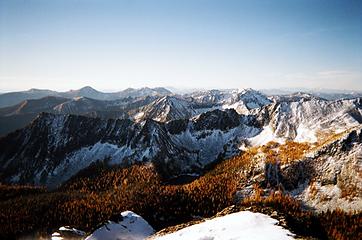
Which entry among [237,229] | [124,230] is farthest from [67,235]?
[237,229]

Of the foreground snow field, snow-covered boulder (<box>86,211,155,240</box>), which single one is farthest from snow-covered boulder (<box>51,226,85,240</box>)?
the foreground snow field

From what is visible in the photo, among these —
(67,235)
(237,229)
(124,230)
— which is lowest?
(67,235)

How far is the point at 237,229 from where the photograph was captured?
71438 mm

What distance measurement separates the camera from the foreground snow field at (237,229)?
213 feet

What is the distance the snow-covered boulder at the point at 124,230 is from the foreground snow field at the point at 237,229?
36.5 m

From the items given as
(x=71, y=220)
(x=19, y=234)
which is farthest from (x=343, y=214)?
(x=19, y=234)

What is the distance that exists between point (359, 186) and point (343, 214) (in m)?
26.1

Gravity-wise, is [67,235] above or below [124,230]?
below

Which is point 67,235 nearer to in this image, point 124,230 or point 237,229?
point 124,230

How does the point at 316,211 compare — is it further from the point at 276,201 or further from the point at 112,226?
the point at 112,226

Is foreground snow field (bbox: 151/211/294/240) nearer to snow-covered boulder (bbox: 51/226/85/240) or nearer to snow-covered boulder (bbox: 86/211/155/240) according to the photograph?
snow-covered boulder (bbox: 86/211/155/240)

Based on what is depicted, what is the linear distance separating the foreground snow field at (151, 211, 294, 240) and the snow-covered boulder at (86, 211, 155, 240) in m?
36.5

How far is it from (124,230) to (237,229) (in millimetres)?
64841

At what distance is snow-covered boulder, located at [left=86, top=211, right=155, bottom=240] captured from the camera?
372 feet
